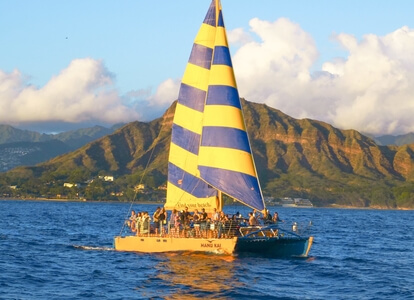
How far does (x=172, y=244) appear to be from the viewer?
50156 mm

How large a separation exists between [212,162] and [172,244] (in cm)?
595

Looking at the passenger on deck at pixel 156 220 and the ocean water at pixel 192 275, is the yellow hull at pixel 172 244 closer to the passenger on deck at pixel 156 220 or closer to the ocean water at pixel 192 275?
the ocean water at pixel 192 275

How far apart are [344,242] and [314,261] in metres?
22.7

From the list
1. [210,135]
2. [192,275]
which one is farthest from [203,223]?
[192,275]

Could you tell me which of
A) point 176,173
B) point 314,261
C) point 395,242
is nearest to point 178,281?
point 314,261

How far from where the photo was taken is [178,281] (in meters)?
40.2

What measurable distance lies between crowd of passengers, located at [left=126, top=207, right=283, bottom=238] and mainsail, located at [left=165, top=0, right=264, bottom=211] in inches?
46.6

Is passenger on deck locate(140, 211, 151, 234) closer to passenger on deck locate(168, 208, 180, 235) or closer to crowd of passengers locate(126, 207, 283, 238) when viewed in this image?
crowd of passengers locate(126, 207, 283, 238)

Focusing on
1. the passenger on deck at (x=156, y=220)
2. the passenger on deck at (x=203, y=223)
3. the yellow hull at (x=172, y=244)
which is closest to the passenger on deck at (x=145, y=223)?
the passenger on deck at (x=156, y=220)

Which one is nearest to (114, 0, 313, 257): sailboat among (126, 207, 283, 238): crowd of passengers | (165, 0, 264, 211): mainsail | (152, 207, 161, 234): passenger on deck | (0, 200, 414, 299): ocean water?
(165, 0, 264, 211): mainsail

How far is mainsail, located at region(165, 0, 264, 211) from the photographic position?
51781 mm

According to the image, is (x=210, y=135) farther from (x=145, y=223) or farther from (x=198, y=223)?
(x=145, y=223)

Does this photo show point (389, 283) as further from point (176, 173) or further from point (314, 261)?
point (176, 173)

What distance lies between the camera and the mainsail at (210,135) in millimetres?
51781
